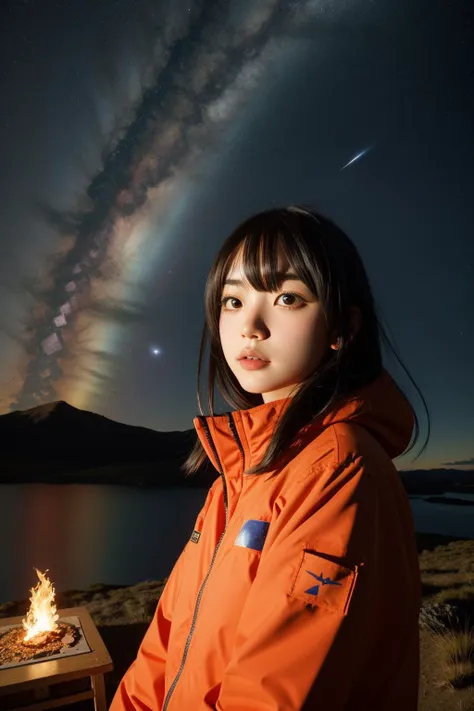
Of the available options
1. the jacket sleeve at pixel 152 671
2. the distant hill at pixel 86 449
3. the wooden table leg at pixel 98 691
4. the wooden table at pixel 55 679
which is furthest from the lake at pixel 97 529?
the jacket sleeve at pixel 152 671

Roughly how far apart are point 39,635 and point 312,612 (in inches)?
73.3

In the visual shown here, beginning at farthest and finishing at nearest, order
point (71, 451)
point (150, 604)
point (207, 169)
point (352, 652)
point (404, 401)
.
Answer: point (207, 169), point (71, 451), point (150, 604), point (404, 401), point (352, 652)

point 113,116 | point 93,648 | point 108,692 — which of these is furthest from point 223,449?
point 113,116

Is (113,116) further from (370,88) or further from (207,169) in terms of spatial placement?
(370,88)

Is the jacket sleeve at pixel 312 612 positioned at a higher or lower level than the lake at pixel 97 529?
higher

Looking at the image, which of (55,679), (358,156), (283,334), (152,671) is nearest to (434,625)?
(55,679)

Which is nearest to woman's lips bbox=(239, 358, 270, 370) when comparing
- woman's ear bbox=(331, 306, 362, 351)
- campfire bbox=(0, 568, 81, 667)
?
woman's ear bbox=(331, 306, 362, 351)

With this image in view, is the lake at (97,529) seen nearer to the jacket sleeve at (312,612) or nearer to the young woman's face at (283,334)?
the young woman's face at (283,334)

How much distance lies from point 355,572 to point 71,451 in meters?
2.35

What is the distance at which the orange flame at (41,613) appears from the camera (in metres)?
1.87

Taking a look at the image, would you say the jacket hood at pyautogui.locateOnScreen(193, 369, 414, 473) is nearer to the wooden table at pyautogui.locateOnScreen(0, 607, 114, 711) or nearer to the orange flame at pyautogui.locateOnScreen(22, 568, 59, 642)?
the wooden table at pyautogui.locateOnScreen(0, 607, 114, 711)

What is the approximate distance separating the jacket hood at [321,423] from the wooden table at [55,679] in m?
1.41

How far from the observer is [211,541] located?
766mm

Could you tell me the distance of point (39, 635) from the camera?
183 cm
